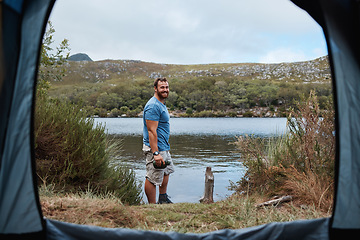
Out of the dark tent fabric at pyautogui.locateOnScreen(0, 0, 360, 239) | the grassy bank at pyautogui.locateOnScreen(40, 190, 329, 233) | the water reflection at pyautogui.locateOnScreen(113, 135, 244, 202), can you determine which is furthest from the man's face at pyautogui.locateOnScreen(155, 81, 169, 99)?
the dark tent fabric at pyautogui.locateOnScreen(0, 0, 360, 239)

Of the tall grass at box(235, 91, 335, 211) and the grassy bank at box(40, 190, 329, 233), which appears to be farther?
the tall grass at box(235, 91, 335, 211)

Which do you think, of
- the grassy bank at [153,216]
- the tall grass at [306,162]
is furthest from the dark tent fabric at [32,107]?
the tall grass at [306,162]

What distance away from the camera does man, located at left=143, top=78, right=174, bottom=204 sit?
4.07m

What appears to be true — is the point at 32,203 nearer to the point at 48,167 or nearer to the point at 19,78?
the point at 19,78

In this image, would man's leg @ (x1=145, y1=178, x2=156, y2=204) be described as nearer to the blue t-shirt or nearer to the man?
the man

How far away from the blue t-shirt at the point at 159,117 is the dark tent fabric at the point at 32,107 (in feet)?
7.36

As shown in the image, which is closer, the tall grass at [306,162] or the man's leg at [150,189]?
the tall grass at [306,162]

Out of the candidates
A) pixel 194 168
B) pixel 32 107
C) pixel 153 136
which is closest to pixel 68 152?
pixel 153 136

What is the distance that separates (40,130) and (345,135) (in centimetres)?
388

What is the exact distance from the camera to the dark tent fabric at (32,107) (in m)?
1.79

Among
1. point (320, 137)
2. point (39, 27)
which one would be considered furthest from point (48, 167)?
point (320, 137)

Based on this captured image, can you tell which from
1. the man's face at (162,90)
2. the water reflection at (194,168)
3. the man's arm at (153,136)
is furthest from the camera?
the water reflection at (194,168)

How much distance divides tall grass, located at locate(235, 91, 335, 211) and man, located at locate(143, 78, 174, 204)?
1400mm

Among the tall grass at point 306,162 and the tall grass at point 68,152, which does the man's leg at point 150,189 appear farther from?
the tall grass at point 306,162
